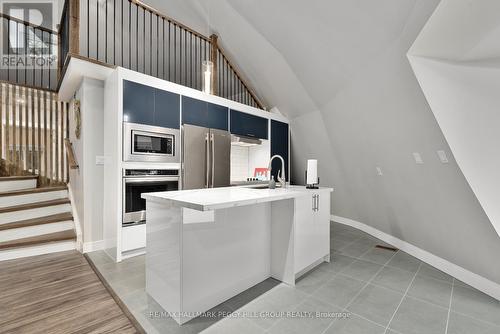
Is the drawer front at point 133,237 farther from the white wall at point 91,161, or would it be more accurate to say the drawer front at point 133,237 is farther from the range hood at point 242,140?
the range hood at point 242,140

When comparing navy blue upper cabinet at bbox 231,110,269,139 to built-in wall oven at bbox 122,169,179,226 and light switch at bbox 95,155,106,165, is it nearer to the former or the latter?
built-in wall oven at bbox 122,169,179,226

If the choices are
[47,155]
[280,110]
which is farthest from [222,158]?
[47,155]

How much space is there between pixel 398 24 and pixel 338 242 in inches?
111

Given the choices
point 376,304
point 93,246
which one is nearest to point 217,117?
point 93,246

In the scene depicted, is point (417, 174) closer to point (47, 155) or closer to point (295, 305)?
point (295, 305)

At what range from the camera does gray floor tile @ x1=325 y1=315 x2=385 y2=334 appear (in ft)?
5.27

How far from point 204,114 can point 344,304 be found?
285cm

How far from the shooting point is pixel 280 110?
4.96m

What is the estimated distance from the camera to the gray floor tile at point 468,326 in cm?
163

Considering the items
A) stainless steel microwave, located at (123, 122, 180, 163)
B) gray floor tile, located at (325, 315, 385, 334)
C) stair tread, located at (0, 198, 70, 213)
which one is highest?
stainless steel microwave, located at (123, 122, 180, 163)

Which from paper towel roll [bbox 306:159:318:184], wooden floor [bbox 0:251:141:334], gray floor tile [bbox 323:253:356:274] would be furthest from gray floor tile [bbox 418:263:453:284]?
wooden floor [bbox 0:251:141:334]

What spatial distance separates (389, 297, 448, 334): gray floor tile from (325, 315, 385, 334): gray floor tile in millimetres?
125

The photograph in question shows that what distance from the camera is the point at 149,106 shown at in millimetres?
2938

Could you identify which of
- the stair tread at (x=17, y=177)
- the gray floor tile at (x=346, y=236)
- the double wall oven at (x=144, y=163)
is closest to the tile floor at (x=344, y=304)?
the double wall oven at (x=144, y=163)
